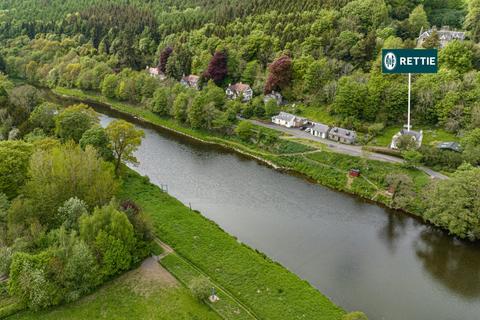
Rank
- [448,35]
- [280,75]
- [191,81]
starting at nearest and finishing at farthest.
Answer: [448,35], [280,75], [191,81]

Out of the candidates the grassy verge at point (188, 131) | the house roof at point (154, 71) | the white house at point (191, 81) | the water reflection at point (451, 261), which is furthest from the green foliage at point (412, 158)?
the house roof at point (154, 71)

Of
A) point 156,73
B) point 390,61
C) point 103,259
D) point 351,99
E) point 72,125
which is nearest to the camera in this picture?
point 103,259

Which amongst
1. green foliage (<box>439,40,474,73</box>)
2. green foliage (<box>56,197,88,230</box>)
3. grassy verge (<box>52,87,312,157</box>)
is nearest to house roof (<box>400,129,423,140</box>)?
grassy verge (<box>52,87,312,157</box>)

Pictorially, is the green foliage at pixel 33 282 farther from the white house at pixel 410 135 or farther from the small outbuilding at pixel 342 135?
the white house at pixel 410 135

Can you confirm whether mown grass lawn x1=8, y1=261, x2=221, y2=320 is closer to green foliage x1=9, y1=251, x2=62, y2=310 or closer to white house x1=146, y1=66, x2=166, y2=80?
green foliage x1=9, y1=251, x2=62, y2=310

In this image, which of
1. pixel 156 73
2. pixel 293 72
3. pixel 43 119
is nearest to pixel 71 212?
pixel 43 119

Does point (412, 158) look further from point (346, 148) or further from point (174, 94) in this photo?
point (174, 94)

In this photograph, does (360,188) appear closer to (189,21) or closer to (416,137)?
(416,137)
